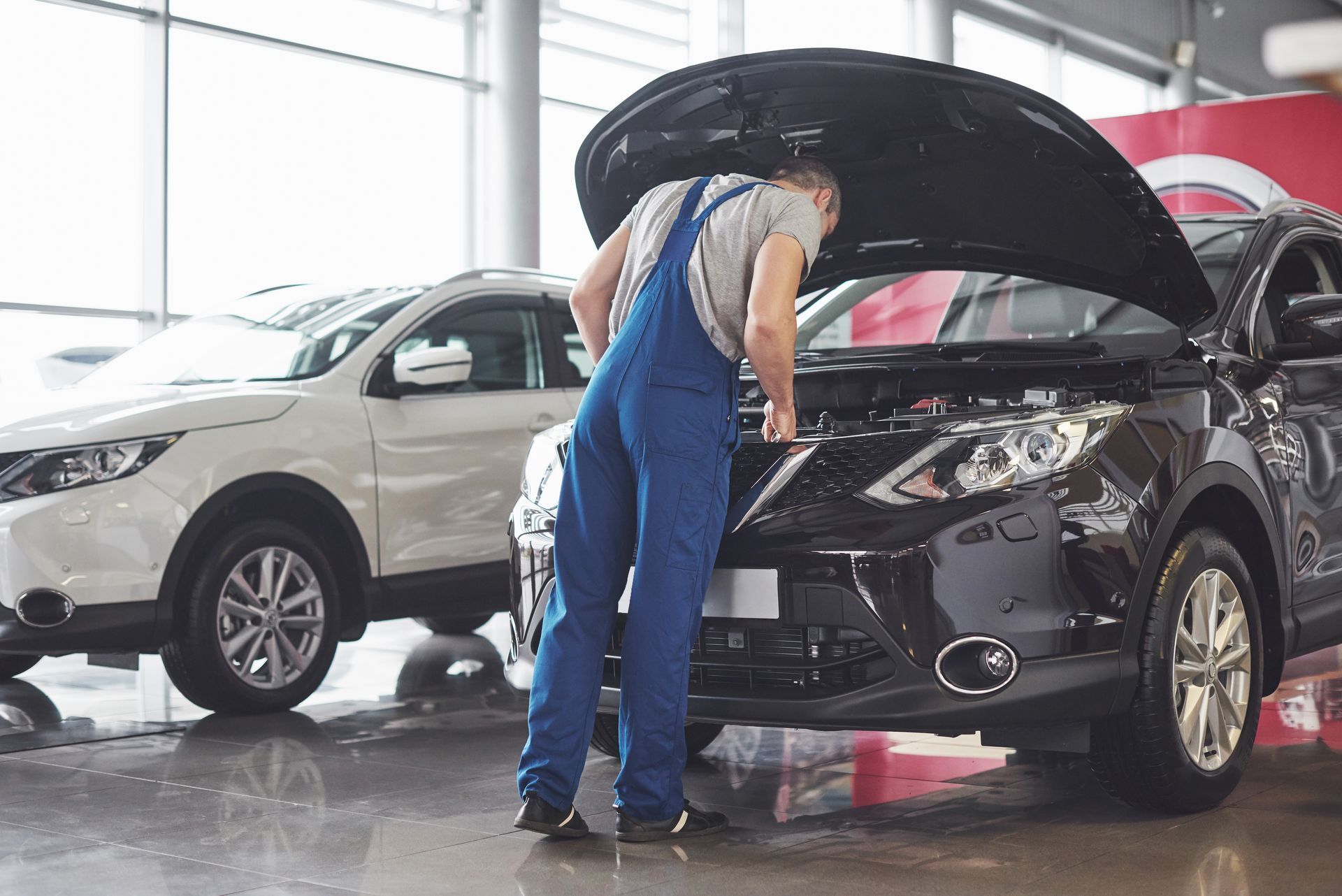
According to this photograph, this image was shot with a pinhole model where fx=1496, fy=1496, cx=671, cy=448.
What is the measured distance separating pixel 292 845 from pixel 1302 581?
277cm

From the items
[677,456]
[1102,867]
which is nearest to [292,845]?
→ [677,456]

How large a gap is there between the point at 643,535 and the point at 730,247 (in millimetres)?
686

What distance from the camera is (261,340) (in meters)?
5.93

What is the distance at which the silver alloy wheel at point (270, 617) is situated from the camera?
17.1 feet

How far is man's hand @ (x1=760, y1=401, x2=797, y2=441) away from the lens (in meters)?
3.46

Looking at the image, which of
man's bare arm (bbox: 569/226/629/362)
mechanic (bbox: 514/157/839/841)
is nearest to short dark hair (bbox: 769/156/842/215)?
mechanic (bbox: 514/157/839/841)

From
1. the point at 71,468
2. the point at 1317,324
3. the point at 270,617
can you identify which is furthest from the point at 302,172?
the point at 1317,324

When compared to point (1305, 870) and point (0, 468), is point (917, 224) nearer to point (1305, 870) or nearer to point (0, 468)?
point (1305, 870)

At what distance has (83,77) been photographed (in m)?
10.8

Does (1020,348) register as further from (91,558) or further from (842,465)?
(91,558)

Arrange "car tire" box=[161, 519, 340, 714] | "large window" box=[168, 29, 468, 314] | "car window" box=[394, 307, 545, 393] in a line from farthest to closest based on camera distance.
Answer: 1. "large window" box=[168, 29, 468, 314]
2. "car window" box=[394, 307, 545, 393]
3. "car tire" box=[161, 519, 340, 714]

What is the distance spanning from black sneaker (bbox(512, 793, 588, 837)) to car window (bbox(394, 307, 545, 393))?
2.81 metres

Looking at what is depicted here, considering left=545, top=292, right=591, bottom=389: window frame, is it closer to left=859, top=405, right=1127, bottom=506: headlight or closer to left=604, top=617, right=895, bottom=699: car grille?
left=604, top=617, right=895, bottom=699: car grille

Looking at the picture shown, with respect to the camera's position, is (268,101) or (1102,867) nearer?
(1102,867)
